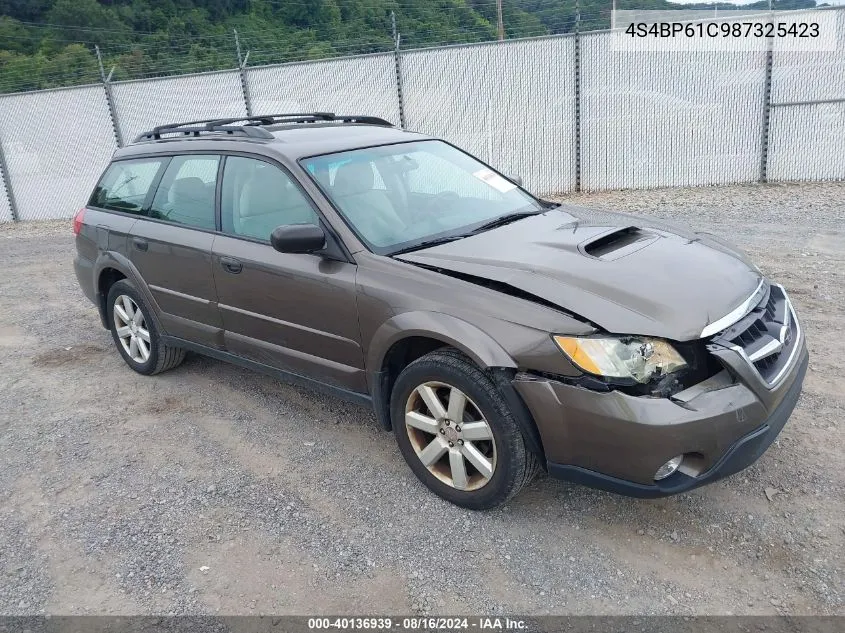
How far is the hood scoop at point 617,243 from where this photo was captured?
3344 mm

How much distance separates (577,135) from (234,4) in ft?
122

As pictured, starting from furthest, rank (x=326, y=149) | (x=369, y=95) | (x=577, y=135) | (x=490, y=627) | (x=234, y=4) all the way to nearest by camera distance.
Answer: (x=234, y=4)
(x=369, y=95)
(x=577, y=135)
(x=326, y=149)
(x=490, y=627)

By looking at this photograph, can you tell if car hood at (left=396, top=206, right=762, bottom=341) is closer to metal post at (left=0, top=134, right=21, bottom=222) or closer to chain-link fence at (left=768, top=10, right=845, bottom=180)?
chain-link fence at (left=768, top=10, right=845, bottom=180)

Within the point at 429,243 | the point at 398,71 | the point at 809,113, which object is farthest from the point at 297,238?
the point at 809,113

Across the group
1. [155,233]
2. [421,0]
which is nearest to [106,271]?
[155,233]

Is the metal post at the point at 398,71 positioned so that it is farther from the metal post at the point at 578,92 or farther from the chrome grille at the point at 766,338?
the chrome grille at the point at 766,338

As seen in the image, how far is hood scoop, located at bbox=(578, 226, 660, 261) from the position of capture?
132 inches

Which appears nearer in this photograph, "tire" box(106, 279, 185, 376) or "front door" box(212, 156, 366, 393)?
"front door" box(212, 156, 366, 393)

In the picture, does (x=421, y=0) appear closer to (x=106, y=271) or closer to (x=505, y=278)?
(x=106, y=271)

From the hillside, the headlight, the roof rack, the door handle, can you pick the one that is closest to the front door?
the door handle

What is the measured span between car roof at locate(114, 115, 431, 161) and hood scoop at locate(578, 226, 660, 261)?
1.56 metres

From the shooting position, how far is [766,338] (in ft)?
10.0

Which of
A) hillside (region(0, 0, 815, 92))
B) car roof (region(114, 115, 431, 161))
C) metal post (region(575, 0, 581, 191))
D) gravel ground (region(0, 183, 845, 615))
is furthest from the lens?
hillside (region(0, 0, 815, 92))

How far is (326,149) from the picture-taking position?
160 inches
